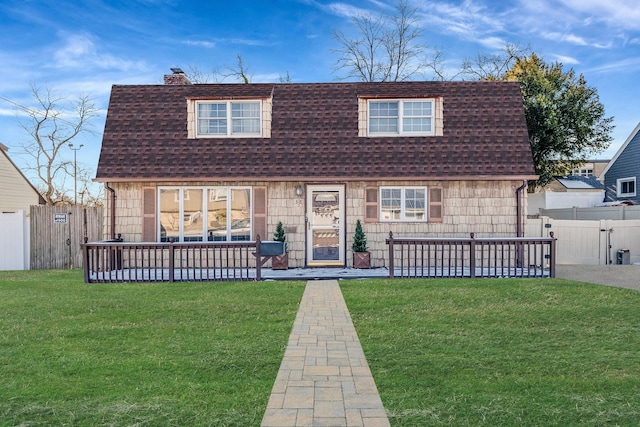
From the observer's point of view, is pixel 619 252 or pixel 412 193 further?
pixel 619 252

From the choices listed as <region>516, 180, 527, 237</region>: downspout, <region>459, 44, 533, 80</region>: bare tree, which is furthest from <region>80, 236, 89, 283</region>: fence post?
<region>459, 44, 533, 80</region>: bare tree

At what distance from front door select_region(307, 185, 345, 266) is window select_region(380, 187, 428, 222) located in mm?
1342

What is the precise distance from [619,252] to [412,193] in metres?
7.48

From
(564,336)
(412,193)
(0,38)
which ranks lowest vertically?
(564,336)

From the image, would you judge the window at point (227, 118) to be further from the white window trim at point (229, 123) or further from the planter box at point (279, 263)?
the planter box at point (279, 263)

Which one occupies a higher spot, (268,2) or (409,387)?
(268,2)

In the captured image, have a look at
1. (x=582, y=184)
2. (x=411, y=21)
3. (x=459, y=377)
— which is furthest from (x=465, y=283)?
(x=582, y=184)

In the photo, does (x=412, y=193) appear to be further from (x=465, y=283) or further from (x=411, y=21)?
(x=411, y=21)

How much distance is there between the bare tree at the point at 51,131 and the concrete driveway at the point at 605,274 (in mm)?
27237

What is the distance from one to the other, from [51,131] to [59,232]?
58.4 ft

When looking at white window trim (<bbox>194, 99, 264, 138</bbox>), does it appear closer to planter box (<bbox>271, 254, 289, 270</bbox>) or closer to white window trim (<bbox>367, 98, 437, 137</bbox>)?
white window trim (<bbox>367, 98, 437, 137</bbox>)

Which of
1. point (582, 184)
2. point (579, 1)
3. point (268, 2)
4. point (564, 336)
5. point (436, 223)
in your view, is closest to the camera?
point (564, 336)

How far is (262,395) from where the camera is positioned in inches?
159

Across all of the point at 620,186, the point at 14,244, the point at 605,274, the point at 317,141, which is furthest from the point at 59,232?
the point at 620,186
